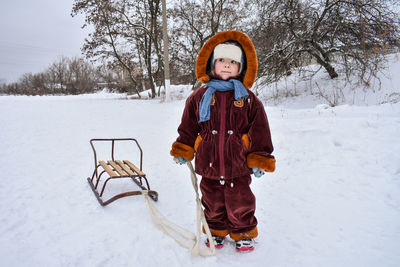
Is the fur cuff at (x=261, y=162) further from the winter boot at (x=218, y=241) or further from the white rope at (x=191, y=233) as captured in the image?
the winter boot at (x=218, y=241)

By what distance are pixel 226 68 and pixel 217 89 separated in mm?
185

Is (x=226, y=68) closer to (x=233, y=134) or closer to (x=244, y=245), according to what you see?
(x=233, y=134)

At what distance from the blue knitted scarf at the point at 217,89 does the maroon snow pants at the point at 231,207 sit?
0.56m

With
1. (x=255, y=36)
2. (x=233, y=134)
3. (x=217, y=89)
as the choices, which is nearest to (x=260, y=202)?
(x=233, y=134)

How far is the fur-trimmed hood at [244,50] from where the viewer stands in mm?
2010

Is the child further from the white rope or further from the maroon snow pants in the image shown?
the white rope

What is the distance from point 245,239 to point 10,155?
13.7ft

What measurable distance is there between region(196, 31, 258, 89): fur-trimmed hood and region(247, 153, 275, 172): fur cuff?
0.56m

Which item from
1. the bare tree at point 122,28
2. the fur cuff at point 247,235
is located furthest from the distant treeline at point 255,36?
the fur cuff at point 247,235

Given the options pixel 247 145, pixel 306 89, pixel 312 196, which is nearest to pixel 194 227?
pixel 247 145

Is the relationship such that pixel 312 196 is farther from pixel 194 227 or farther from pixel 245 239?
pixel 194 227

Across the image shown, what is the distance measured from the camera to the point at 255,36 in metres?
6.90

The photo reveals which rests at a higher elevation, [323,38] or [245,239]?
[323,38]

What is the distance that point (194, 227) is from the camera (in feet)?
8.14
